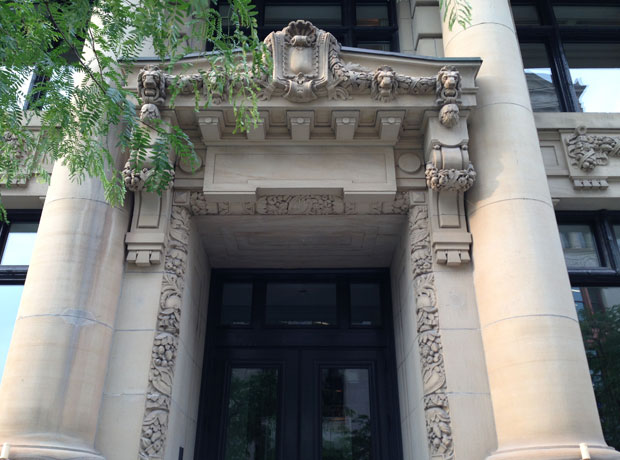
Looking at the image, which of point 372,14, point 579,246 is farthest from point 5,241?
point 579,246

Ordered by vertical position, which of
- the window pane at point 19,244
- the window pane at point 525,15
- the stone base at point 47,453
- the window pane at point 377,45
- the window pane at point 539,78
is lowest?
the stone base at point 47,453

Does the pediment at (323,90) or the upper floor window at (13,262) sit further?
the upper floor window at (13,262)

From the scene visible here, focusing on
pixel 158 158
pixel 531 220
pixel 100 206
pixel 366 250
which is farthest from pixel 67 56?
pixel 531 220

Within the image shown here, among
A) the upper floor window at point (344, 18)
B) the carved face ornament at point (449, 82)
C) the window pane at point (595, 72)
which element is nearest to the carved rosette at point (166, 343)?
the carved face ornament at point (449, 82)

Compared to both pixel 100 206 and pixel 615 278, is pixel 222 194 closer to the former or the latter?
pixel 100 206

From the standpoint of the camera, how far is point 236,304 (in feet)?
31.4

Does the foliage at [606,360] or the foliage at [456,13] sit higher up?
the foliage at [456,13]

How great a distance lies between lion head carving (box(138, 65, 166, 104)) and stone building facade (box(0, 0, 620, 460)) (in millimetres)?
38

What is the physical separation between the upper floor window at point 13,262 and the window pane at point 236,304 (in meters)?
3.13

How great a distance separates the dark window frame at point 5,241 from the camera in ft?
27.5

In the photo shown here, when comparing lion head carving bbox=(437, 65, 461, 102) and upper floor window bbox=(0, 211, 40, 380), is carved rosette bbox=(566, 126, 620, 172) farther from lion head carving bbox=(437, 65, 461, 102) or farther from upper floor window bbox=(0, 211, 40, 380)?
upper floor window bbox=(0, 211, 40, 380)

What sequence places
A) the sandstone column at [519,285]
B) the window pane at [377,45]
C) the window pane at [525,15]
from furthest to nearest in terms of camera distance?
the window pane at [525,15], the window pane at [377,45], the sandstone column at [519,285]

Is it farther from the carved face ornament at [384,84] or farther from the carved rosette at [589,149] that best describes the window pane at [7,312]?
the carved rosette at [589,149]

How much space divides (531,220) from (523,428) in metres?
2.47
